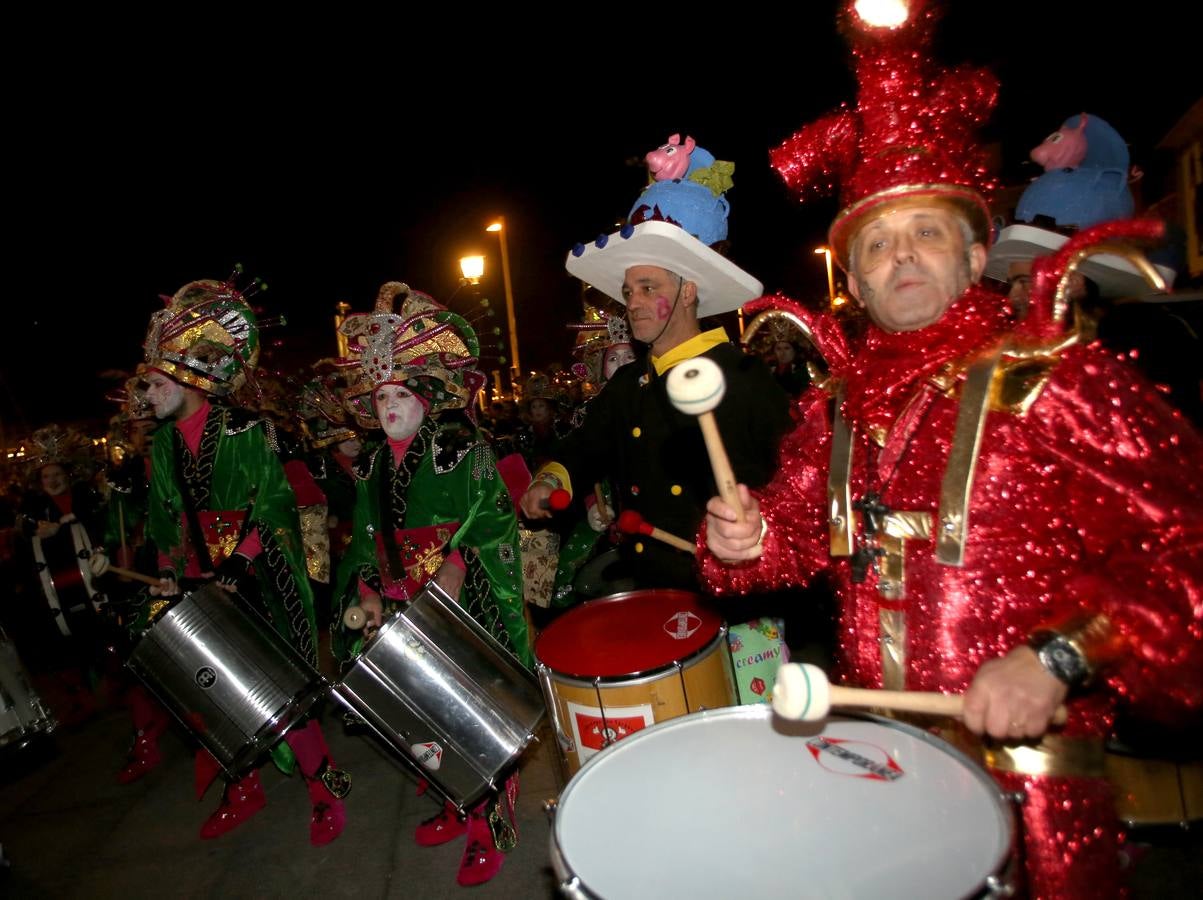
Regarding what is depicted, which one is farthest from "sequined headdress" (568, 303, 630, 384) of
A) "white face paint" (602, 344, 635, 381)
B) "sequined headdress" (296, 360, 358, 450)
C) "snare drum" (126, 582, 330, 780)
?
"snare drum" (126, 582, 330, 780)

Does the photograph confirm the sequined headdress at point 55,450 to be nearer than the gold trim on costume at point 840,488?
No

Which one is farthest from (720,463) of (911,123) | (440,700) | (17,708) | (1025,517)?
(17,708)

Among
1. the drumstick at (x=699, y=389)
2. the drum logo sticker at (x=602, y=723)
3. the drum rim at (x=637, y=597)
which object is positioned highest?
the drumstick at (x=699, y=389)

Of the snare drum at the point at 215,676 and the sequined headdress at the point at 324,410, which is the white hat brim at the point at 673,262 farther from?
the sequined headdress at the point at 324,410

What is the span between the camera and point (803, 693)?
1243 mm

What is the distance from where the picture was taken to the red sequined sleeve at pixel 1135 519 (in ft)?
3.98

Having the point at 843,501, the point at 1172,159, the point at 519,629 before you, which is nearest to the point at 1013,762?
the point at 843,501

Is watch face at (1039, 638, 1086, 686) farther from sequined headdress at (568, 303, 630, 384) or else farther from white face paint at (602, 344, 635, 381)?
white face paint at (602, 344, 635, 381)

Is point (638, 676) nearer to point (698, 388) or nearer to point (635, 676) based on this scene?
point (635, 676)

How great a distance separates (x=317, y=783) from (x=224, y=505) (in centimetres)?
163

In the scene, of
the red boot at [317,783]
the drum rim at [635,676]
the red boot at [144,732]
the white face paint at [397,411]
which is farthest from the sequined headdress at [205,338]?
the drum rim at [635,676]

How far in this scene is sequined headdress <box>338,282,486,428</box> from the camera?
3715 mm

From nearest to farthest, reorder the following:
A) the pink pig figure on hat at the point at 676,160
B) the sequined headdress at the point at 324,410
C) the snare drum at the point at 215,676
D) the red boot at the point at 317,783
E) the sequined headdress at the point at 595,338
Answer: the pink pig figure on hat at the point at 676,160
the snare drum at the point at 215,676
the red boot at the point at 317,783
the sequined headdress at the point at 595,338
the sequined headdress at the point at 324,410

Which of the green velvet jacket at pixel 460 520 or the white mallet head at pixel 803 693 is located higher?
the white mallet head at pixel 803 693
